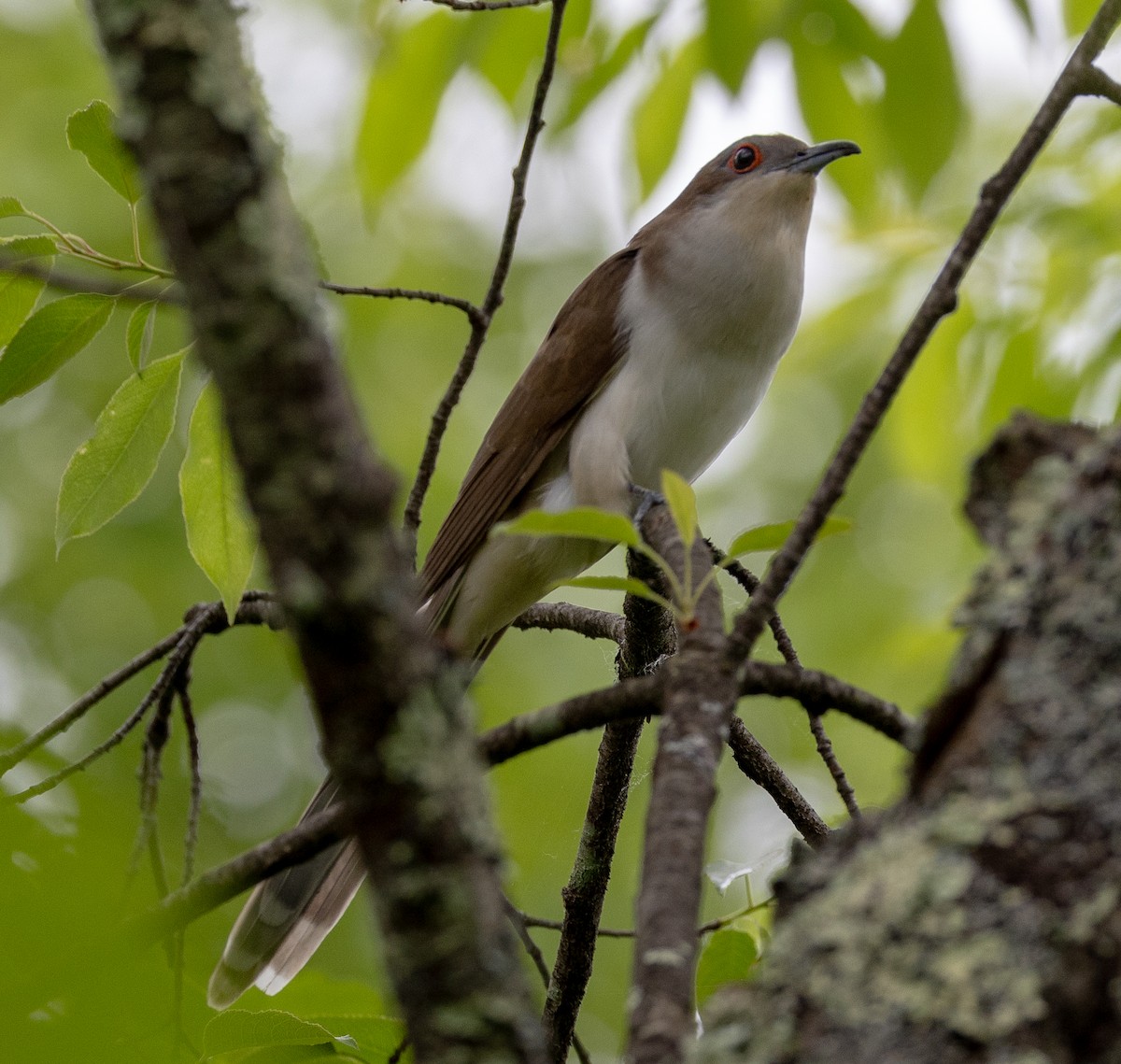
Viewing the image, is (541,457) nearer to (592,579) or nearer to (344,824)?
(592,579)

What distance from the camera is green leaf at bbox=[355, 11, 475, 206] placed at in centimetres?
390

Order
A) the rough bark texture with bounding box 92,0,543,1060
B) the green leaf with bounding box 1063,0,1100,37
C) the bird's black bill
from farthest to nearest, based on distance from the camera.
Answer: the bird's black bill
the green leaf with bounding box 1063,0,1100,37
the rough bark texture with bounding box 92,0,543,1060

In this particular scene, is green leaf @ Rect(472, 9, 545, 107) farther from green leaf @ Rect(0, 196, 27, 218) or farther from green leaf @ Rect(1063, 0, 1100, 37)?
green leaf @ Rect(0, 196, 27, 218)

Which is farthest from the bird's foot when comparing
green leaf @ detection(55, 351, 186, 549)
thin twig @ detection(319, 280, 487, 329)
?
green leaf @ detection(55, 351, 186, 549)

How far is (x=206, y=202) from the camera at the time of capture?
1242mm

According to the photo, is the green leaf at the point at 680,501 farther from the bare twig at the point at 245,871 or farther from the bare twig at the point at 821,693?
the bare twig at the point at 245,871

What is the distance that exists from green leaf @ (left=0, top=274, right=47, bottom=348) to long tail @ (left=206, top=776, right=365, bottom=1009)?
1.40 meters

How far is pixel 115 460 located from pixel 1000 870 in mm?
1888

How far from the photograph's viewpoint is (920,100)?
360 centimetres

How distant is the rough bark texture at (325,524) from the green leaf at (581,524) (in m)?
0.46

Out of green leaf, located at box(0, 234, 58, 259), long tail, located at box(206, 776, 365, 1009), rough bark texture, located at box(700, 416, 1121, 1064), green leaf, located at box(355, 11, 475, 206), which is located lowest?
rough bark texture, located at box(700, 416, 1121, 1064)

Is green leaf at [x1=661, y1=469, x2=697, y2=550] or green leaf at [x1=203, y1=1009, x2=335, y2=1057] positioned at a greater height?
green leaf at [x1=661, y1=469, x2=697, y2=550]

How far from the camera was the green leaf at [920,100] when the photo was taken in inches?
138

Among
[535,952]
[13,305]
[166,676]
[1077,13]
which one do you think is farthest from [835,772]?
[1077,13]
